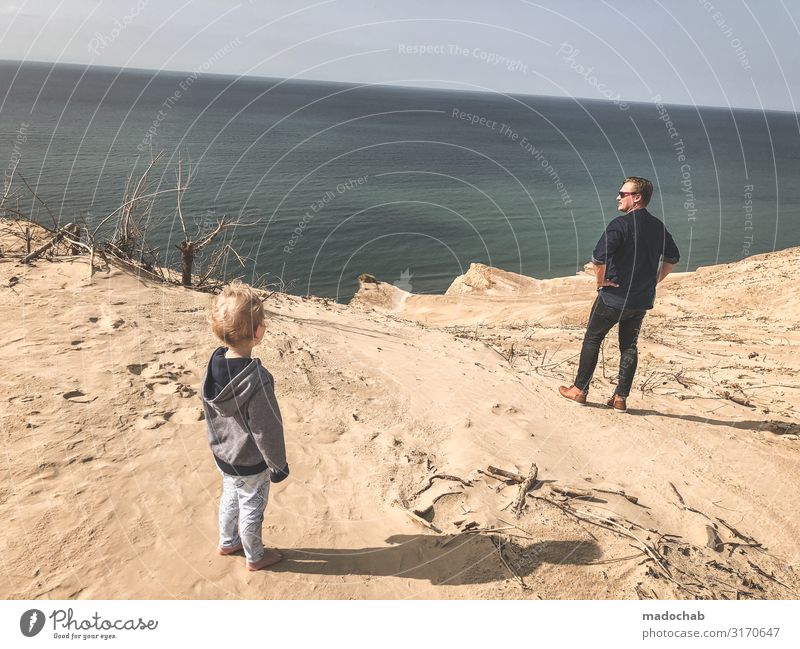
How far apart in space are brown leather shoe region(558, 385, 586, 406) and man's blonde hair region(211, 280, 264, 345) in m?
4.37

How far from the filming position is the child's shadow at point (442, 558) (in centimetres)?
342

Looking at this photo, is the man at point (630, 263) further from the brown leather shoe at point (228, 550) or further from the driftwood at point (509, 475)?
the brown leather shoe at point (228, 550)

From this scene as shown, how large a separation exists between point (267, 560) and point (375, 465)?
1387 mm

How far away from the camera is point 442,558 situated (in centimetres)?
353

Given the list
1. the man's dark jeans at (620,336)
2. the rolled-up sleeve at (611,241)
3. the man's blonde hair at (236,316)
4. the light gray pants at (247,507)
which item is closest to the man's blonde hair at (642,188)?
the rolled-up sleeve at (611,241)

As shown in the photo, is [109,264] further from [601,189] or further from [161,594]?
[601,189]

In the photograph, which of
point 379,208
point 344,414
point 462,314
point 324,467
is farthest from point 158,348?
point 379,208

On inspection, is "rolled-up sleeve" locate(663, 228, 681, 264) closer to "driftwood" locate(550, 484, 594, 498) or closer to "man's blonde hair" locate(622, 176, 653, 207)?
"man's blonde hair" locate(622, 176, 653, 207)

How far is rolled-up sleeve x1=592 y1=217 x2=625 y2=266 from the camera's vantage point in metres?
5.08

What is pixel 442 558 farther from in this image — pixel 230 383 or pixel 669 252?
pixel 669 252

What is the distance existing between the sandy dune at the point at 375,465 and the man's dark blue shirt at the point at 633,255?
1440mm

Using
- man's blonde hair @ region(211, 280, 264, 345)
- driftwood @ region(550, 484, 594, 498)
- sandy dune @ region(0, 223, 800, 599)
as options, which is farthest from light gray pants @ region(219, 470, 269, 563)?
driftwood @ region(550, 484, 594, 498)

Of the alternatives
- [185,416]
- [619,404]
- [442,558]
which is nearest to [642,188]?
[619,404]
